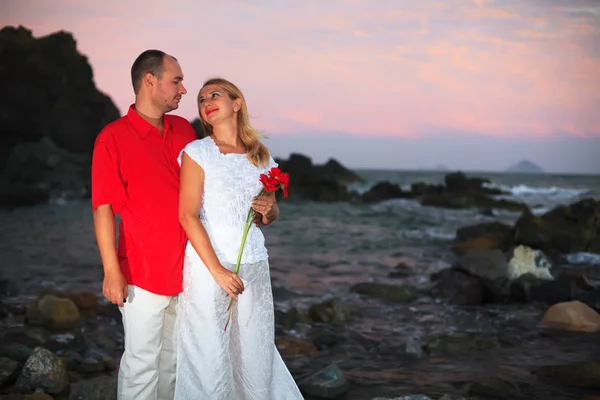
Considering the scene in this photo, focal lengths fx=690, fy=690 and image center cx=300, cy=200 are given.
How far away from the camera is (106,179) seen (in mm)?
3391

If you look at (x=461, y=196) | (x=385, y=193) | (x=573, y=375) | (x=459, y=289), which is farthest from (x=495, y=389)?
(x=385, y=193)

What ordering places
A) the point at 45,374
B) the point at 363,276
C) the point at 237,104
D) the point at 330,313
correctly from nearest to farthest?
the point at 237,104 → the point at 45,374 → the point at 330,313 → the point at 363,276

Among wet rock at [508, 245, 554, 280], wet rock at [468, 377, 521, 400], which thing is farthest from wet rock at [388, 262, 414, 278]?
wet rock at [468, 377, 521, 400]

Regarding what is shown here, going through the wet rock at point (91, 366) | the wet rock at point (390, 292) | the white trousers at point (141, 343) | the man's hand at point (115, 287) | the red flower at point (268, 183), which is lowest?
the wet rock at point (390, 292)

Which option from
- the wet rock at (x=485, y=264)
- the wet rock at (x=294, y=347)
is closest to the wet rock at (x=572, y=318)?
the wet rock at (x=485, y=264)

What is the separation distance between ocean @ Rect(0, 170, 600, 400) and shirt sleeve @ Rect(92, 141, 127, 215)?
3155 mm

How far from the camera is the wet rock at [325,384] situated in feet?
18.7

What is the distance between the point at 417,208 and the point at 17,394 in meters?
26.9

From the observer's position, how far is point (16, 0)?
2172 cm

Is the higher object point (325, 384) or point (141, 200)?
point (141, 200)

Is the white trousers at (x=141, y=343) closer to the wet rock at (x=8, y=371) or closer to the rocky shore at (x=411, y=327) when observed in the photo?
the rocky shore at (x=411, y=327)

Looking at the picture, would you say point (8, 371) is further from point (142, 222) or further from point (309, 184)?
point (309, 184)

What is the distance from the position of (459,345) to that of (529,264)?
504 cm

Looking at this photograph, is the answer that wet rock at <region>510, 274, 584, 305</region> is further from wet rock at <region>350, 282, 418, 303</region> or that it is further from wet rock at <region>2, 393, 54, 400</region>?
wet rock at <region>2, 393, 54, 400</region>
